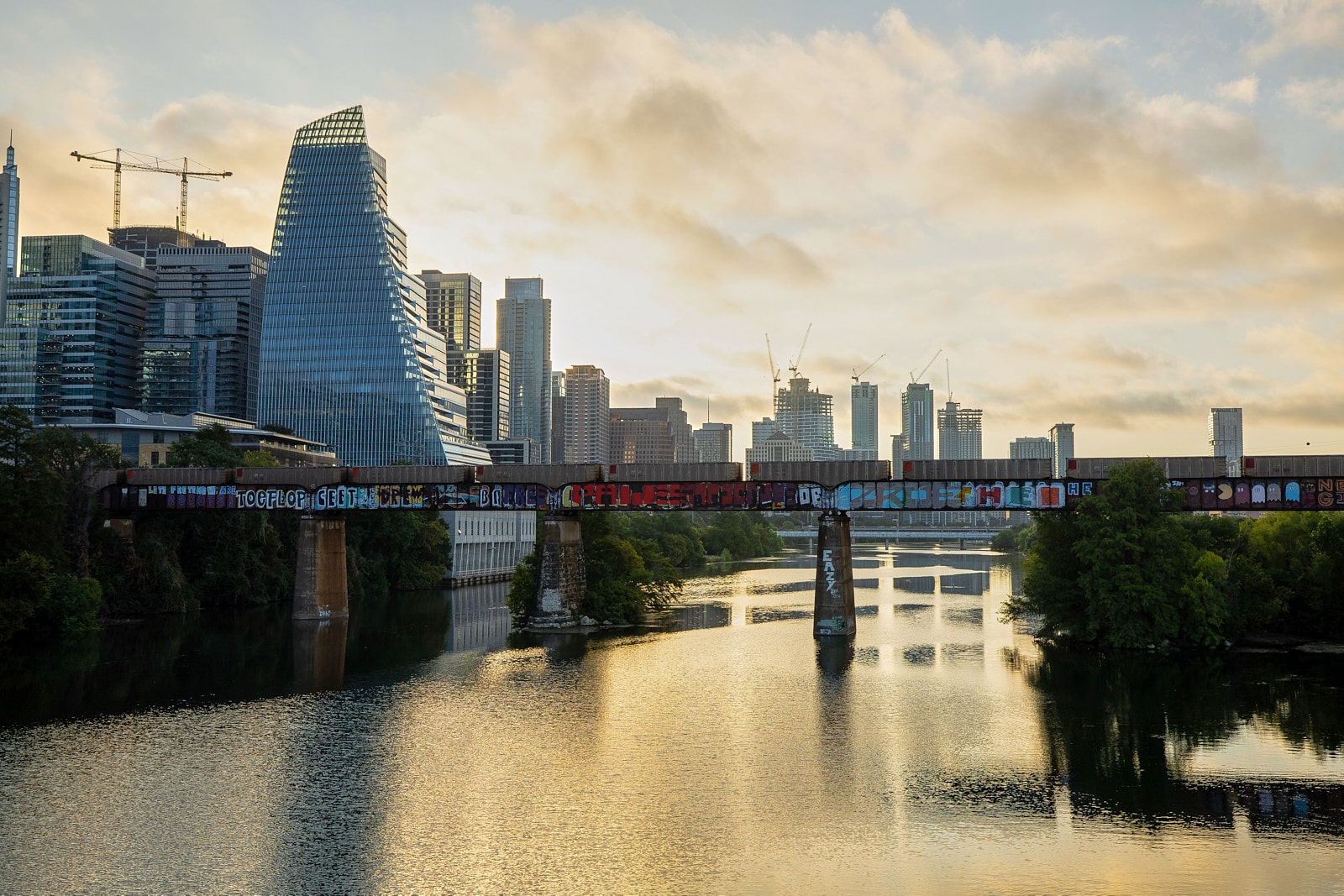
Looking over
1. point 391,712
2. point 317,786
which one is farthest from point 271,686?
point 317,786

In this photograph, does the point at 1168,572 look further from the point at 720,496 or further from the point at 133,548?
the point at 133,548

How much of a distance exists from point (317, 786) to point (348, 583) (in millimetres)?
98784

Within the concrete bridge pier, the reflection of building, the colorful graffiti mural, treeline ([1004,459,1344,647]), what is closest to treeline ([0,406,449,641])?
the colorful graffiti mural

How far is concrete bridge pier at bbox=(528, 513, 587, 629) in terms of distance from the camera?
106 meters

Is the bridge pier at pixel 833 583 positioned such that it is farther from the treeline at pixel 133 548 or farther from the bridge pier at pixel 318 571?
the treeline at pixel 133 548

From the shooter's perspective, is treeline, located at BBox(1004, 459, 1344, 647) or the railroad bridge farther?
the railroad bridge

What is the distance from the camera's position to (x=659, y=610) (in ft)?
414

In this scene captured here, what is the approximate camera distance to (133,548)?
113312 mm

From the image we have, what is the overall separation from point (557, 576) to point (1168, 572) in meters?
54.8

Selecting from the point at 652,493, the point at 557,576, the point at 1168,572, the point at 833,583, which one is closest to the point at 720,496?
the point at 652,493

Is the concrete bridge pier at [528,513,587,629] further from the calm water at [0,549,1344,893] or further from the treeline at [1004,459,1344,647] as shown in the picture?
the treeline at [1004,459,1344,647]

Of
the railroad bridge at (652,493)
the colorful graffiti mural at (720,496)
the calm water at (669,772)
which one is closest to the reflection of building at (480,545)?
the railroad bridge at (652,493)

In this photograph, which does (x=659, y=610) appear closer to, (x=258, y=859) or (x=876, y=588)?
(x=876, y=588)

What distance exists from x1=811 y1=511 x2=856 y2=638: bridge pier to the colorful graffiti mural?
2719 mm
